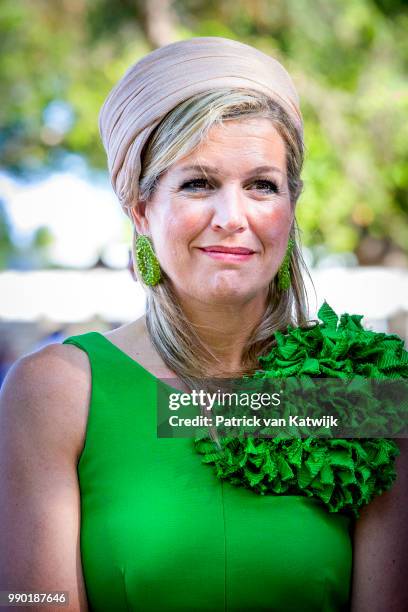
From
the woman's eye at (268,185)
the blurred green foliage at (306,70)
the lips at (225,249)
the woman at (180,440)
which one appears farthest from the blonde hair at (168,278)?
the blurred green foliage at (306,70)

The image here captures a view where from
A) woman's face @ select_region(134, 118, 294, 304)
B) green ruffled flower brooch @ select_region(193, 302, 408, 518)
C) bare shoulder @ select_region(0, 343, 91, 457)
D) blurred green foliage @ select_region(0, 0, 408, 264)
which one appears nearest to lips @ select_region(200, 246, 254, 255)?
woman's face @ select_region(134, 118, 294, 304)

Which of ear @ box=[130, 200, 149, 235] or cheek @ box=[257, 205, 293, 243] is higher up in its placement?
ear @ box=[130, 200, 149, 235]

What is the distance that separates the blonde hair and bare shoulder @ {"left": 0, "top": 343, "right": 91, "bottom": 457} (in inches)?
10.7

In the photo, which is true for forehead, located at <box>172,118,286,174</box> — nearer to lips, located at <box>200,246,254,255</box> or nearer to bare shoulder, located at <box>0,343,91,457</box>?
lips, located at <box>200,246,254,255</box>

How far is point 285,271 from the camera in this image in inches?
94.0

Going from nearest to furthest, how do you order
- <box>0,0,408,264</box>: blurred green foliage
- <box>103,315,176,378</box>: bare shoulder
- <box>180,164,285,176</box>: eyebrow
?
<box>180,164,285,176</box>: eyebrow
<box>103,315,176,378</box>: bare shoulder
<box>0,0,408,264</box>: blurred green foliage

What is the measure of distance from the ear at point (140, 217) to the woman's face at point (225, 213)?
0.09 m

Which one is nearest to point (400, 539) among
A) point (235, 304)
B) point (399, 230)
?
point (235, 304)

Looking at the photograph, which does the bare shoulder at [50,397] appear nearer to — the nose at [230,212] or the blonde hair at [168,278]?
the blonde hair at [168,278]

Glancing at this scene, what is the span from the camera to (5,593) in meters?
1.99

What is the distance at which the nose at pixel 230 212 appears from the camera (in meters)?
2.09

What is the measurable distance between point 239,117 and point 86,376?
78cm

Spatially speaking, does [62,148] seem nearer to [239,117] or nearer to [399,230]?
[399,230]

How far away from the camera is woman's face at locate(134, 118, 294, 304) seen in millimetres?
2117
